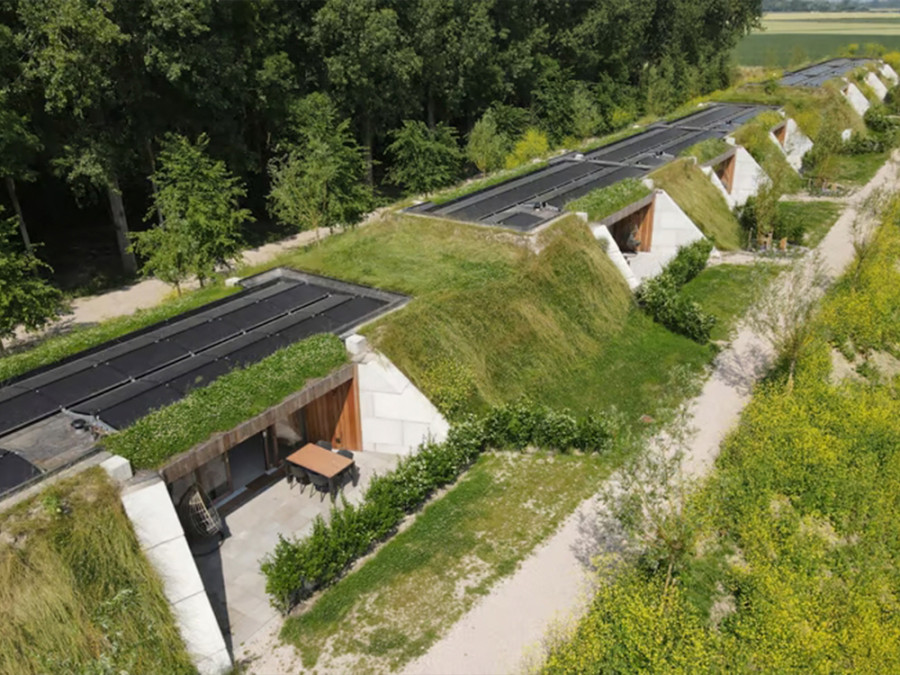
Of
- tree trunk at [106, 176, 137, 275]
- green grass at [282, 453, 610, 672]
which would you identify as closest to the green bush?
green grass at [282, 453, 610, 672]

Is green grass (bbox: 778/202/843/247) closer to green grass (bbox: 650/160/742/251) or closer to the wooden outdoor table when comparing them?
green grass (bbox: 650/160/742/251)

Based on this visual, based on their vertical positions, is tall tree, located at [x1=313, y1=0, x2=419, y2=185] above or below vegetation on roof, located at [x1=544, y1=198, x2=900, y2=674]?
above

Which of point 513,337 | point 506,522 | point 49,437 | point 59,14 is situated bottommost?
point 506,522

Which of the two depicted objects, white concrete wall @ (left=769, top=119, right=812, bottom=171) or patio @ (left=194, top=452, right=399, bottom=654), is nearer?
patio @ (left=194, top=452, right=399, bottom=654)

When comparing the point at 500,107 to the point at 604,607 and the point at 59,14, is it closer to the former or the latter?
the point at 59,14

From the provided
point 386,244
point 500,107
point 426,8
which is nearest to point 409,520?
point 386,244

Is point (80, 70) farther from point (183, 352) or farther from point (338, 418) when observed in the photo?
point (338, 418)

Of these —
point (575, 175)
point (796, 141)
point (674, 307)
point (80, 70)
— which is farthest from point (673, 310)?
point (796, 141)

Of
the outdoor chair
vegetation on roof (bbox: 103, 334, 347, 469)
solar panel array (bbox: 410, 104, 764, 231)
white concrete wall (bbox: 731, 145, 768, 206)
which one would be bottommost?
the outdoor chair
